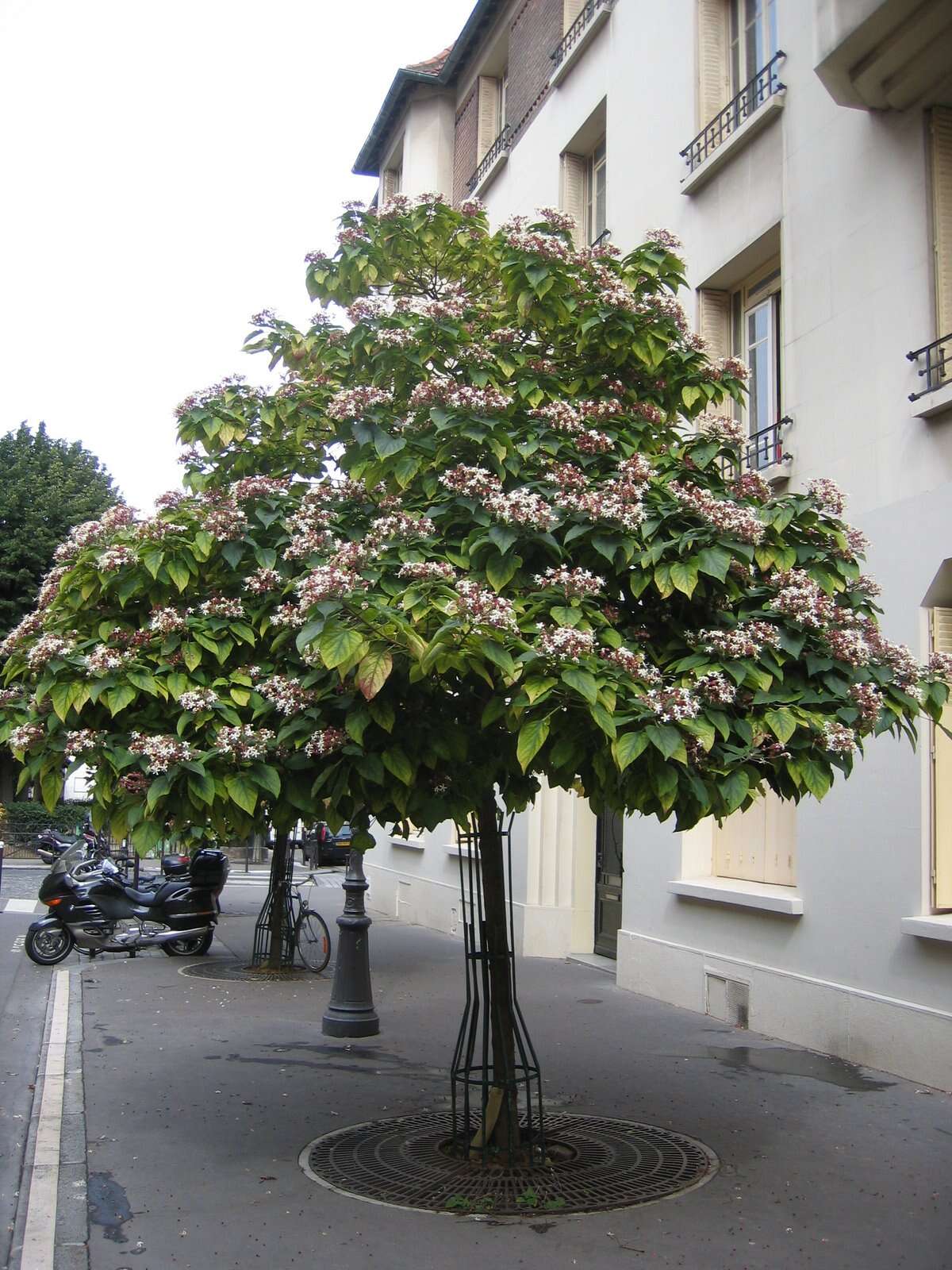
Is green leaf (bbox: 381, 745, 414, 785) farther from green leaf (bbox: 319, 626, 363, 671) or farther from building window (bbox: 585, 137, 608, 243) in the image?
building window (bbox: 585, 137, 608, 243)

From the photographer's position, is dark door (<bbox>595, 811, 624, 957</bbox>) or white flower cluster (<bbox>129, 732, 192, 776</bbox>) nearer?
white flower cluster (<bbox>129, 732, 192, 776</bbox>)

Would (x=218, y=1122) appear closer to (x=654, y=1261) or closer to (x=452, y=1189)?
(x=452, y=1189)

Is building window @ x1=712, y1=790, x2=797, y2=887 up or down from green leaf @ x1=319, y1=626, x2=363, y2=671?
down

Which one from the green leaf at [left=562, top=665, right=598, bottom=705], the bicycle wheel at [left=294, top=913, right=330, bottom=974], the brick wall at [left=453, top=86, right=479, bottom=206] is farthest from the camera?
the brick wall at [left=453, top=86, right=479, bottom=206]

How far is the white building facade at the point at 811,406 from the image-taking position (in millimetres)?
8344

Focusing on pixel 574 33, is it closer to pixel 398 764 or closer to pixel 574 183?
pixel 574 183

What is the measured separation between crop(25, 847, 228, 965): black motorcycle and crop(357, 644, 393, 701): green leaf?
1030cm

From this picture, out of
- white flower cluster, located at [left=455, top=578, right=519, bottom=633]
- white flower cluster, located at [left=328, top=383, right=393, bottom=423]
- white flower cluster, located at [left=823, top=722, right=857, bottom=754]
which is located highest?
white flower cluster, located at [left=328, top=383, right=393, bottom=423]

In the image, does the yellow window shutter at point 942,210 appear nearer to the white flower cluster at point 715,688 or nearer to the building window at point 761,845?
the building window at point 761,845

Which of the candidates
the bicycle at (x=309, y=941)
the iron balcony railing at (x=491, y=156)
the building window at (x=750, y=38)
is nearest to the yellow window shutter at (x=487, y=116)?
the iron balcony railing at (x=491, y=156)

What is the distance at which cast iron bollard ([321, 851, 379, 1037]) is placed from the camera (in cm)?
993

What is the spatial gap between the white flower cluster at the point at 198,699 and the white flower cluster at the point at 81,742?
14.8 inches

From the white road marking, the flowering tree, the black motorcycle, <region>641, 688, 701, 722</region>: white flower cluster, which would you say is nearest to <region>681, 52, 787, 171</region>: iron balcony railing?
the flowering tree

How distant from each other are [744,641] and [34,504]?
35.7 meters
